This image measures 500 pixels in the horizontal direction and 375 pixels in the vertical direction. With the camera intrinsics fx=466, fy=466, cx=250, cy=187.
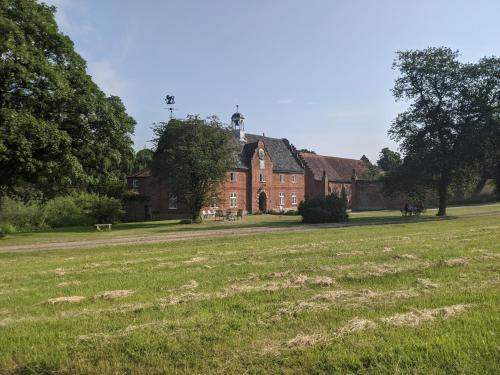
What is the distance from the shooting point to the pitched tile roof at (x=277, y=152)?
64188mm

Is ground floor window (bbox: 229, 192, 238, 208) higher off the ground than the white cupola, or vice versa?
the white cupola

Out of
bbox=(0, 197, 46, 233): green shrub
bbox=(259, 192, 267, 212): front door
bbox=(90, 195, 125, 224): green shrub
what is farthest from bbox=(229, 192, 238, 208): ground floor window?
bbox=(0, 197, 46, 233): green shrub

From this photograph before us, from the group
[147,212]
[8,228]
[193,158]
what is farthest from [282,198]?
[8,228]

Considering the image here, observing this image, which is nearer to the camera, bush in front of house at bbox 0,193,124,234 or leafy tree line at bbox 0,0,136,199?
leafy tree line at bbox 0,0,136,199

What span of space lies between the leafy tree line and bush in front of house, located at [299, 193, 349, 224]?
50.1ft

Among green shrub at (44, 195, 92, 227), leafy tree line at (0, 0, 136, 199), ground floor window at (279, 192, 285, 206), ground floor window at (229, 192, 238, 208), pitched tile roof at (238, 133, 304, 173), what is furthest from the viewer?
ground floor window at (279, 192, 285, 206)

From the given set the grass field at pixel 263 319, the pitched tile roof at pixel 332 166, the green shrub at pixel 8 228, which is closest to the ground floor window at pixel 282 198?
the pitched tile roof at pixel 332 166

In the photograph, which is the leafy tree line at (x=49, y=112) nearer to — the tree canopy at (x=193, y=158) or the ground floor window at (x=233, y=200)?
the tree canopy at (x=193, y=158)

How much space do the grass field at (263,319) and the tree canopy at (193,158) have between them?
3054 centimetres

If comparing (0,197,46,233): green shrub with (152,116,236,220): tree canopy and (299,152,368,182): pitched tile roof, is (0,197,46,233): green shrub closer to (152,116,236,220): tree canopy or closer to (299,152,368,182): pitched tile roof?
(152,116,236,220): tree canopy

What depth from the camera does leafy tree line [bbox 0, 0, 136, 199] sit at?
25.5 metres

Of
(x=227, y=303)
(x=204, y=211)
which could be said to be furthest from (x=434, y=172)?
(x=227, y=303)

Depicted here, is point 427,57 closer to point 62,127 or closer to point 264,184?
point 264,184

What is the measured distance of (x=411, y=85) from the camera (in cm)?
4441
